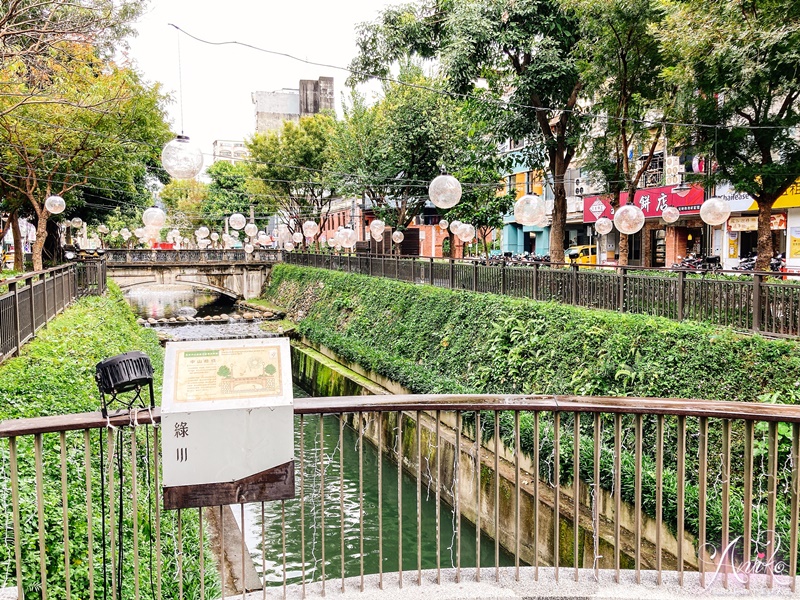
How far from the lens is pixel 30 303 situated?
10125 mm

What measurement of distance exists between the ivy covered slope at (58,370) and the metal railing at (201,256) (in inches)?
1039

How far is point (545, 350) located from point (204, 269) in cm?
3255

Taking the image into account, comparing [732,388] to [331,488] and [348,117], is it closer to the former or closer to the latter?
[331,488]

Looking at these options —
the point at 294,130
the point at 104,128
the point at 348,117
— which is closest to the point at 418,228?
the point at 294,130

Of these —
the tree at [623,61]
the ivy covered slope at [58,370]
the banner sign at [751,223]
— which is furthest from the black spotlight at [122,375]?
the banner sign at [751,223]

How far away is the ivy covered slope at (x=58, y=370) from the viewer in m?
6.73

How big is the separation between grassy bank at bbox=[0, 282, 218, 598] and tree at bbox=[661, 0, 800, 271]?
1059 centimetres

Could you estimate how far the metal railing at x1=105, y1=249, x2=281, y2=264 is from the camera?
39.1m

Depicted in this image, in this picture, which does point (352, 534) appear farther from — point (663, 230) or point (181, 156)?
point (663, 230)

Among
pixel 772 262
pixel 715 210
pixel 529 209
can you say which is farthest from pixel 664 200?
pixel 529 209

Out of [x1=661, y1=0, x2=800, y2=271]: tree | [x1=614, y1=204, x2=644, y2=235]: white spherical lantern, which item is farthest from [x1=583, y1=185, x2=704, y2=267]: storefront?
[x1=614, y1=204, x2=644, y2=235]: white spherical lantern

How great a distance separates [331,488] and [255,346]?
10.3 m

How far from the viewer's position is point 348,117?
28031 mm

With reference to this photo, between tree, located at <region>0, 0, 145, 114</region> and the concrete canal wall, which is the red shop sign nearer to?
the concrete canal wall
